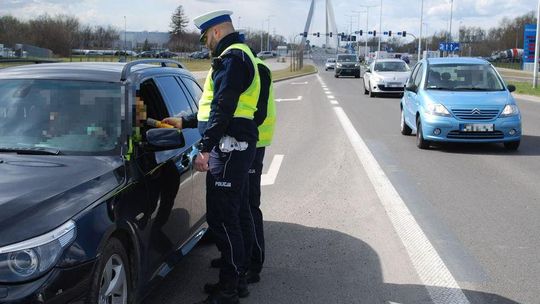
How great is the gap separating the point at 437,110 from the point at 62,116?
26.8 feet

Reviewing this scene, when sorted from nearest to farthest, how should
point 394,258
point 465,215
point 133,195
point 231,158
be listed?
point 133,195 < point 231,158 < point 394,258 < point 465,215

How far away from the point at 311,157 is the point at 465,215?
A: 4.24m

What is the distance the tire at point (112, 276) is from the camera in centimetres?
→ 294

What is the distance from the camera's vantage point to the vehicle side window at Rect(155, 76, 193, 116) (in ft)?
15.3

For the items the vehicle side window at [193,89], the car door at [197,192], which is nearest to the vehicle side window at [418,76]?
the vehicle side window at [193,89]

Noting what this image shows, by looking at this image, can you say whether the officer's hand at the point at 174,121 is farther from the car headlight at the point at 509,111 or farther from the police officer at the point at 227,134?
the car headlight at the point at 509,111

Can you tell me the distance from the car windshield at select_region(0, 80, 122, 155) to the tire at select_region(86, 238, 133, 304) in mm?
693

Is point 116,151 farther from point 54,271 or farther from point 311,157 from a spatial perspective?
point 311,157

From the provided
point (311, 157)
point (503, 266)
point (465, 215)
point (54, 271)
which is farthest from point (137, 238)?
point (311, 157)

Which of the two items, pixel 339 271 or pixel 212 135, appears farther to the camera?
pixel 339 271

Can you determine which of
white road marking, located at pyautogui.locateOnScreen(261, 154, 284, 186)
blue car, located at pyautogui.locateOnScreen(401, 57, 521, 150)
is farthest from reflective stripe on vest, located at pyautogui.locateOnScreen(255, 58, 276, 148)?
blue car, located at pyautogui.locateOnScreen(401, 57, 521, 150)

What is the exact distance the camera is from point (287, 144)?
12.0m

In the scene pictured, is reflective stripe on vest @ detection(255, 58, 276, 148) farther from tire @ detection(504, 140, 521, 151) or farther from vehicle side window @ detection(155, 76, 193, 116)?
tire @ detection(504, 140, 521, 151)

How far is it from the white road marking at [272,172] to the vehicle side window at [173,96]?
3.19 meters
